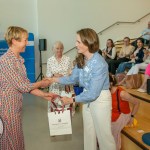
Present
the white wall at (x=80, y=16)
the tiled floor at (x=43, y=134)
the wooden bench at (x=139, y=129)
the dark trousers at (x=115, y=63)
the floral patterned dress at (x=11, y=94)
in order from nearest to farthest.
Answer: the floral patterned dress at (x=11, y=94) → the wooden bench at (x=139, y=129) → the tiled floor at (x=43, y=134) → the dark trousers at (x=115, y=63) → the white wall at (x=80, y=16)

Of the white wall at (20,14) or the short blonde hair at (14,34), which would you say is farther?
the white wall at (20,14)

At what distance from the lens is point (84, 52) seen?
6.88 feet

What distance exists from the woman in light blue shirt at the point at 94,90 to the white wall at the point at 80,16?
5.93 meters

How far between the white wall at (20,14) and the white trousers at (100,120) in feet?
19.6

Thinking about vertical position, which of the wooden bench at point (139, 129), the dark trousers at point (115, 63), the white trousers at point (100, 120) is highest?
the dark trousers at point (115, 63)

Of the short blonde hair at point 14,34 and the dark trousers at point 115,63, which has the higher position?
the short blonde hair at point 14,34

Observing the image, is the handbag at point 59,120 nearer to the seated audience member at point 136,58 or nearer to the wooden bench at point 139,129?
the wooden bench at point 139,129

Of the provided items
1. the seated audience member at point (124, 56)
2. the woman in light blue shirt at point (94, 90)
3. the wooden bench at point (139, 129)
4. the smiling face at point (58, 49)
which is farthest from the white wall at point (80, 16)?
the woman in light blue shirt at point (94, 90)

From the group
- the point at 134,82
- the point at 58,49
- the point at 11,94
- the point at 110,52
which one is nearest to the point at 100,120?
the point at 11,94

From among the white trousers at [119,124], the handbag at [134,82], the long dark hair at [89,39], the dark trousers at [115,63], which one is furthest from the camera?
the dark trousers at [115,63]

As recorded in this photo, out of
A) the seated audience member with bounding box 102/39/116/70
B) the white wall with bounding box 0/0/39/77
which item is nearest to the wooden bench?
the seated audience member with bounding box 102/39/116/70

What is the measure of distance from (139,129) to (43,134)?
146cm

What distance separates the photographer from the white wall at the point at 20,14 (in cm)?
759

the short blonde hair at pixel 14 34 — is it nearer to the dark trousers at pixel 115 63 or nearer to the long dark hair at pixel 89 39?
the long dark hair at pixel 89 39
